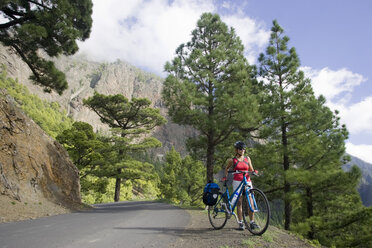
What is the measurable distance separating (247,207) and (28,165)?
7809 mm

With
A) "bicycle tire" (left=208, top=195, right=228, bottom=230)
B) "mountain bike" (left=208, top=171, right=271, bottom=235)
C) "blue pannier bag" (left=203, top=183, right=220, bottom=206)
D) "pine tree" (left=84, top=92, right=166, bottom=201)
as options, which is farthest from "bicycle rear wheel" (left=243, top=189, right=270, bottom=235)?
"pine tree" (left=84, top=92, right=166, bottom=201)

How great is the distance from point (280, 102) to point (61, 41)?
10.1 meters

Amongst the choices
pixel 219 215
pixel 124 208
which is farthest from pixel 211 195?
pixel 124 208

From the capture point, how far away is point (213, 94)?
1171 centimetres

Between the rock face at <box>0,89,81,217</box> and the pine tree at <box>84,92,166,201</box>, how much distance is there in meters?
9.38

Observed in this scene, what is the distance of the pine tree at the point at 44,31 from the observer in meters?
7.84

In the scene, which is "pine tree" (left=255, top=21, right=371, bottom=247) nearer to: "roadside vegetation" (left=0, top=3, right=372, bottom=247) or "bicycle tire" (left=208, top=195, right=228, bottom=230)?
"roadside vegetation" (left=0, top=3, right=372, bottom=247)

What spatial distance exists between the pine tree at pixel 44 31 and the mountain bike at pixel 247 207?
746 cm

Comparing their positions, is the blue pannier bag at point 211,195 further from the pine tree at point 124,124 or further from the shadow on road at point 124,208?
the pine tree at point 124,124

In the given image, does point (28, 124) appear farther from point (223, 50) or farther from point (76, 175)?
point (223, 50)

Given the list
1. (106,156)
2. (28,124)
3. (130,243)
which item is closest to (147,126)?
(106,156)

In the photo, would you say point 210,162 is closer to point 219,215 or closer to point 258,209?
point 219,215

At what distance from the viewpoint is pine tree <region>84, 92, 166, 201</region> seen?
20.3 metres

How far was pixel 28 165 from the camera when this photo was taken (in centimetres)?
819
